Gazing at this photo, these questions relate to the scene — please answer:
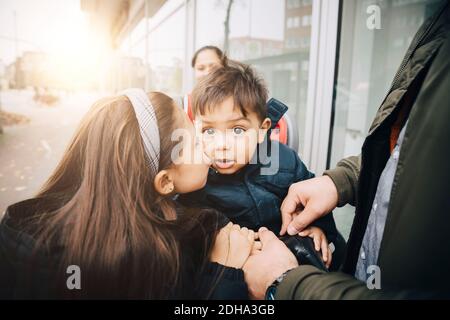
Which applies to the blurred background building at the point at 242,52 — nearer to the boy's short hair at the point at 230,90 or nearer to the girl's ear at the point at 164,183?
the boy's short hair at the point at 230,90

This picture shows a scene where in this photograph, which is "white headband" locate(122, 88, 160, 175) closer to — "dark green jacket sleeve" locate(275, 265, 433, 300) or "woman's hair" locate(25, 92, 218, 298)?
"woman's hair" locate(25, 92, 218, 298)

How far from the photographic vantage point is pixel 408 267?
0.82 meters

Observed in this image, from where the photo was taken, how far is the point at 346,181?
1334mm

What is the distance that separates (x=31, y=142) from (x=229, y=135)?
669mm

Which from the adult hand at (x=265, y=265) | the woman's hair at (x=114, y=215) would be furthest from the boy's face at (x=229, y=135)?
the adult hand at (x=265, y=265)

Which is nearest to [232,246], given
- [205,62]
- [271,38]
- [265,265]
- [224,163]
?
[265,265]

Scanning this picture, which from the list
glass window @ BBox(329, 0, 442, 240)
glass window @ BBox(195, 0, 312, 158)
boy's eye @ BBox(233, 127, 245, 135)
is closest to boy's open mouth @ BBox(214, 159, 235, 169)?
boy's eye @ BBox(233, 127, 245, 135)

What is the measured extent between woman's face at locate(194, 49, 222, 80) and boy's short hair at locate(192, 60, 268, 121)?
4cm
